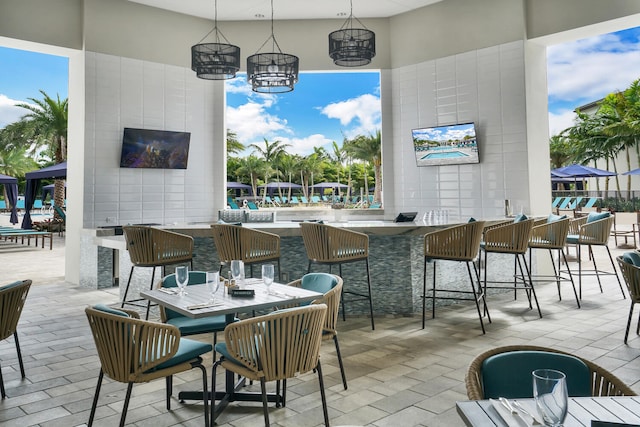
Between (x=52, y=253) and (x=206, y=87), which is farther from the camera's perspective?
(x=52, y=253)

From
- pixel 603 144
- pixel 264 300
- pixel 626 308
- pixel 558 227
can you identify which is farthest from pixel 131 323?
pixel 603 144

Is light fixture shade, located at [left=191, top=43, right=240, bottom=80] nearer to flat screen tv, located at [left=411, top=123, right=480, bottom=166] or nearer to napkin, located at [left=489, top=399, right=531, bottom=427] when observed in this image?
flat screen tv, located at [left=411, top=123, right=480, bottom=166]

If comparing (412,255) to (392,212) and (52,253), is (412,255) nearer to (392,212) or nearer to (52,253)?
(392,212)

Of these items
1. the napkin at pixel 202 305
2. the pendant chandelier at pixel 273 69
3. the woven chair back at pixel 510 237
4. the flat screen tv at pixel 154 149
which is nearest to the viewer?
the napkin at pixel 202 305

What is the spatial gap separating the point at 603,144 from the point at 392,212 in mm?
16679

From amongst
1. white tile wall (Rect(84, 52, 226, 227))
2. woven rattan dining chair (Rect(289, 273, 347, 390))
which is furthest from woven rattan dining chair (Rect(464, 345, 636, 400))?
white tile wall (Rect(84, 52, 226, 227))

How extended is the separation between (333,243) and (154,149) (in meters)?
4.44

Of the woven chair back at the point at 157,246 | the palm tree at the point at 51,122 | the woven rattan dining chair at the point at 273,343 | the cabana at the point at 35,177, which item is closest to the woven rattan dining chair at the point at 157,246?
the woven chair back at the point at 157,246

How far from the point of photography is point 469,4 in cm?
754

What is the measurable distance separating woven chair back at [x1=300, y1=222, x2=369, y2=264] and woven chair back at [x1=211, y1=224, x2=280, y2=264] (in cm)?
34

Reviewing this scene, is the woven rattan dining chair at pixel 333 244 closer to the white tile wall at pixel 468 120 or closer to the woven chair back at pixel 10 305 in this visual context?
the woven chair back at pixel 10 305

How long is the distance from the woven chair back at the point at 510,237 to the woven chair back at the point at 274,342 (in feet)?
10.6

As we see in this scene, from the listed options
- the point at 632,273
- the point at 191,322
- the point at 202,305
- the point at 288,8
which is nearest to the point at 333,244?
the point at 191,322

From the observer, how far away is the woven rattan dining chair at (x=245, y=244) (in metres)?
4.46
